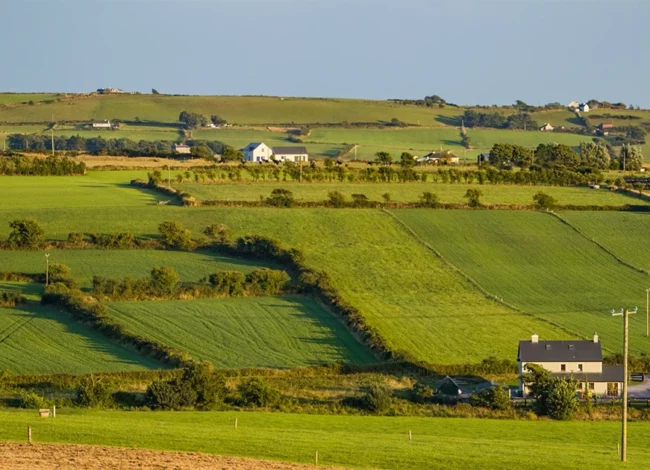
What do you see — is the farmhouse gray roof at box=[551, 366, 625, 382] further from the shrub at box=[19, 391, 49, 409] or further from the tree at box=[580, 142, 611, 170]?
the tree at box=[580, 142, 611, 170]

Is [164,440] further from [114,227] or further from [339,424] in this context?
[114,227]

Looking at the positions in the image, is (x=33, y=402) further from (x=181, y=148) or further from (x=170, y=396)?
(x=181, y=148)

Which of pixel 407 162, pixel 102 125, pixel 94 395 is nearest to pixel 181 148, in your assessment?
pixel 102 125

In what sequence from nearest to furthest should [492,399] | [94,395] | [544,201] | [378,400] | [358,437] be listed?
[358,437] < [94,395] < [378,400] < [492,399] < [544,201]

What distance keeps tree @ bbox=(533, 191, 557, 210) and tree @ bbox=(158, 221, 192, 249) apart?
1191 inches

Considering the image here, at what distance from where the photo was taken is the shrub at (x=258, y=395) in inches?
2002

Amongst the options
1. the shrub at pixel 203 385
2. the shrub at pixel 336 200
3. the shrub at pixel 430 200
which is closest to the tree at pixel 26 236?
the shrub at pixel 336 200

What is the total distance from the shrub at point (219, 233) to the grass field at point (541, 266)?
1340 centimetres

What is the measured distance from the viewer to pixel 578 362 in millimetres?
59562

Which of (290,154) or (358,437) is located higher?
(290,154)

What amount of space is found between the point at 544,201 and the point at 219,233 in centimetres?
2794

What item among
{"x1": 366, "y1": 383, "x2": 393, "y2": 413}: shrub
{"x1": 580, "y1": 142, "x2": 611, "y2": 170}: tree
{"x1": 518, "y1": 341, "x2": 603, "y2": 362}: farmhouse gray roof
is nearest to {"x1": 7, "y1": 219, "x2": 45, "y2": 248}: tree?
{"x1": 518, "y1": 341, "x2": 603, "y2": 362}: farmhouse gray roof

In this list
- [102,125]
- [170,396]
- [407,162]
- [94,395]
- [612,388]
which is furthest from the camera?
[102,125]

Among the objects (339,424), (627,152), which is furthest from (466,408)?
(627,152)
